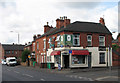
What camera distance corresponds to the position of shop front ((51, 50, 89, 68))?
31.2 m

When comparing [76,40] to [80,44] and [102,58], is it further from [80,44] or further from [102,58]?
[102,58]

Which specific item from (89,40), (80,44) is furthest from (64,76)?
(89,40)

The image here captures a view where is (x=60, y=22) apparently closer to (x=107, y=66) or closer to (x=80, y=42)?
(x=80, y=42)

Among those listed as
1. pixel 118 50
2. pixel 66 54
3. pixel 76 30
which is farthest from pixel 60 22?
pixel 118 50

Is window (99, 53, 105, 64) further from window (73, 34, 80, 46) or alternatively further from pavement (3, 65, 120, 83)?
pavement (3, 65, 120, 83)

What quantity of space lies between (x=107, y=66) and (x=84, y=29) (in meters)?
7.80

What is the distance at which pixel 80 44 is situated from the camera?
32469 millimetres

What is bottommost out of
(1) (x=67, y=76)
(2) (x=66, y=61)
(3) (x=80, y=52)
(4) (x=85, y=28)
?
(1) (x=67, y=76)

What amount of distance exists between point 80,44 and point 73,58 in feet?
9.15

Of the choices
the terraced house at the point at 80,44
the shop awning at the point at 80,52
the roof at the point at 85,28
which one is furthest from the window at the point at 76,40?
the shop awning at the point at 80,52

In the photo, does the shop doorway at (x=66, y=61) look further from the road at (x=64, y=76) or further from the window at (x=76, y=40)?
the road at (x=64, y=76)

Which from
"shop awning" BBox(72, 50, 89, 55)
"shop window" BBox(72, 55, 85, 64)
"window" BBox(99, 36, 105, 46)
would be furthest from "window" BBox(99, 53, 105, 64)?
"shop awning" BBox(72, 50, 89, 55)

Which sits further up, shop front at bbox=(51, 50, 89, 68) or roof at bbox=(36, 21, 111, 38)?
roof at bbox=(36, 21, 111, 38)

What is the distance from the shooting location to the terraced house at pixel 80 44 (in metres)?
31.5
